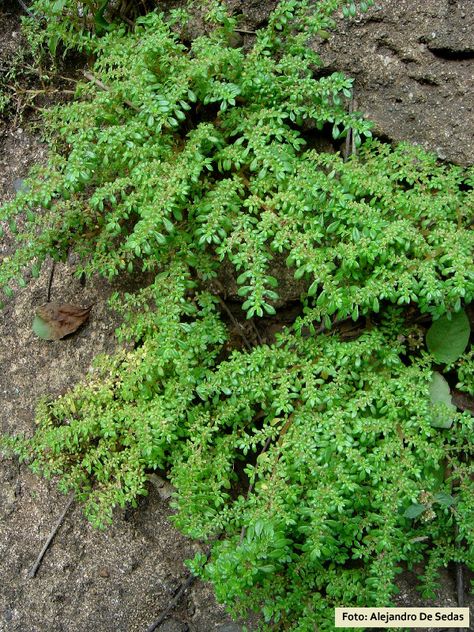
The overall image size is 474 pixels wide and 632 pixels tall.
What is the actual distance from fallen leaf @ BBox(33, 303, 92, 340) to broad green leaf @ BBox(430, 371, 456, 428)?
1.42 m

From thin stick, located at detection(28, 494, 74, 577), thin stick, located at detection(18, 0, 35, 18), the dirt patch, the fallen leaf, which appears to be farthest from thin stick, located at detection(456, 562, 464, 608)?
thin stick, located at detection(18, 0, 35, 18)

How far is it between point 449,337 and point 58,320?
158 cm

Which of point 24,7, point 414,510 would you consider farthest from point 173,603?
point 24,7

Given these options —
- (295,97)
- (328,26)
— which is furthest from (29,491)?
(328,26)

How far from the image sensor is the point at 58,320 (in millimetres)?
2977

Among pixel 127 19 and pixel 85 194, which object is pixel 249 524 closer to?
pixel 85 194

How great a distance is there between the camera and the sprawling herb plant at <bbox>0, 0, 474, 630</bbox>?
2.35m

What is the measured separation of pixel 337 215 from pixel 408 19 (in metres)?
0.91

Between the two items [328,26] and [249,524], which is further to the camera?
[328,26]

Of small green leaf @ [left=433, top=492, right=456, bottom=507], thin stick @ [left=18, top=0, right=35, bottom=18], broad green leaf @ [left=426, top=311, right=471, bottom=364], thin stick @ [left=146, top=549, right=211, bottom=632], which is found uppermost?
thin stick @ [left=18, top=0, right=35, bottom=18]

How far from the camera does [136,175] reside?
8.11 feet

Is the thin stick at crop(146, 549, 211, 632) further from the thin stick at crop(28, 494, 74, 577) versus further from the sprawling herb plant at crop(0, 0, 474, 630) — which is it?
the thin stick at crop(28, 494, 74, 577)

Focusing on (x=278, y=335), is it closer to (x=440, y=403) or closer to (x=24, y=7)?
(x=440, y=403)

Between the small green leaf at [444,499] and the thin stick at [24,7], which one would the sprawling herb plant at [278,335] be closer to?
the small green leaf at [444,499]
